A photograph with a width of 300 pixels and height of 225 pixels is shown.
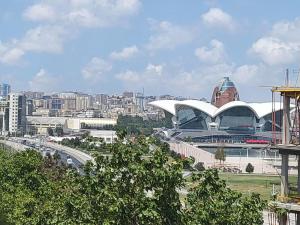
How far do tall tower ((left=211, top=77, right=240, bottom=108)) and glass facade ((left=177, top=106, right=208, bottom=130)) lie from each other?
17.6ft

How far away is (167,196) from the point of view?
1002cm

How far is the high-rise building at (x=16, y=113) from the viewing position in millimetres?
171750

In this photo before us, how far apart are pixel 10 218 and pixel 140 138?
13.7 meters

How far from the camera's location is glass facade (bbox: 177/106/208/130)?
133m

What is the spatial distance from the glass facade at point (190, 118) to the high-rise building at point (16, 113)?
55.4 metres

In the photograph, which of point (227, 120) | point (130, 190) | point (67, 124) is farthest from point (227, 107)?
point (130, 190)

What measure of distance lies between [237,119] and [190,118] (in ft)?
33.3

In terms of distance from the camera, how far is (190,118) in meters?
134

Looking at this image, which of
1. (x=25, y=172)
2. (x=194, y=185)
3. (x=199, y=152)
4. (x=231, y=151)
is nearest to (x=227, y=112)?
(x=231, y=151)

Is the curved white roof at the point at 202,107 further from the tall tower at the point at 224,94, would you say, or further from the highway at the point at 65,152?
the highway at the point at 65,152

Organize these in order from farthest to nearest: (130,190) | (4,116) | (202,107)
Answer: (4,116)
(202,107)
(130,190)

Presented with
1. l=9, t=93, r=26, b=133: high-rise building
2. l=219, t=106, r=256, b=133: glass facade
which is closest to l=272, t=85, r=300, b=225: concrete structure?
l=219, t=106, r=256, b=133: glass facade

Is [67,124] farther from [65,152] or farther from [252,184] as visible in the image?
[252,184]

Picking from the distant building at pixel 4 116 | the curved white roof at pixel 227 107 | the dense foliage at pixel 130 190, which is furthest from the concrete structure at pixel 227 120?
the dense foliage at pixel 130 190
